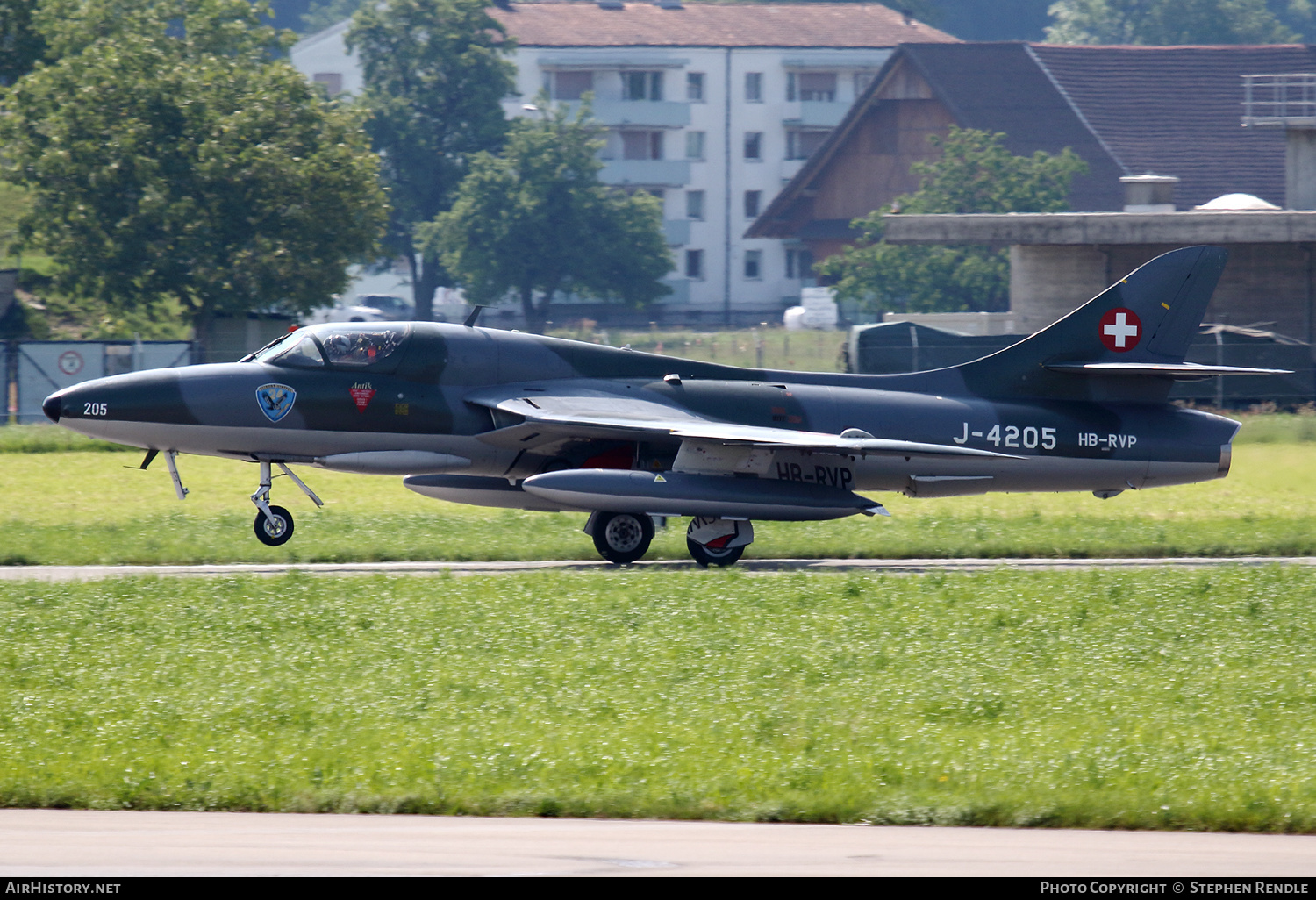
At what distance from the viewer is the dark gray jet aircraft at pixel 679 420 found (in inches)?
673

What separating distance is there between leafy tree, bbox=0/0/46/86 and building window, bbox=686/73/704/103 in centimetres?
4335

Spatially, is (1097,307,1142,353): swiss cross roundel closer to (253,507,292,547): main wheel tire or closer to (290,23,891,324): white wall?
(253,507,292,547): main wheel tire

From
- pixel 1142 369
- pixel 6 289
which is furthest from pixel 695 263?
A: pixel 1142 369

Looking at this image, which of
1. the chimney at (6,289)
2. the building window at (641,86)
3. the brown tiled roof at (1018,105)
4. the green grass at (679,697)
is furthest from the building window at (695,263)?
the green grass at (679,697)

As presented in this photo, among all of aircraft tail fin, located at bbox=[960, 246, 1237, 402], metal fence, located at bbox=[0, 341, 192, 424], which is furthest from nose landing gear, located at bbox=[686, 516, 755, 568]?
metal fence, located at bbox=[0, 341, 192, 424]

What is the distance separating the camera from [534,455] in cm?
1817

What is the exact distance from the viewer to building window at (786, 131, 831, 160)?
300ft

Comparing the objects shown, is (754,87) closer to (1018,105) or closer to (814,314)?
(1018,105)

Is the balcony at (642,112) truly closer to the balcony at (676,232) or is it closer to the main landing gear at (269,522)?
the balcony at (676,232)

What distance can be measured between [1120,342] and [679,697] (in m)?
10.5

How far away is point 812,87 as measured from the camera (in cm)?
9125

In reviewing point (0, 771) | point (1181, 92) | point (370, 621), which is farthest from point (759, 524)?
point (1181, 92)
